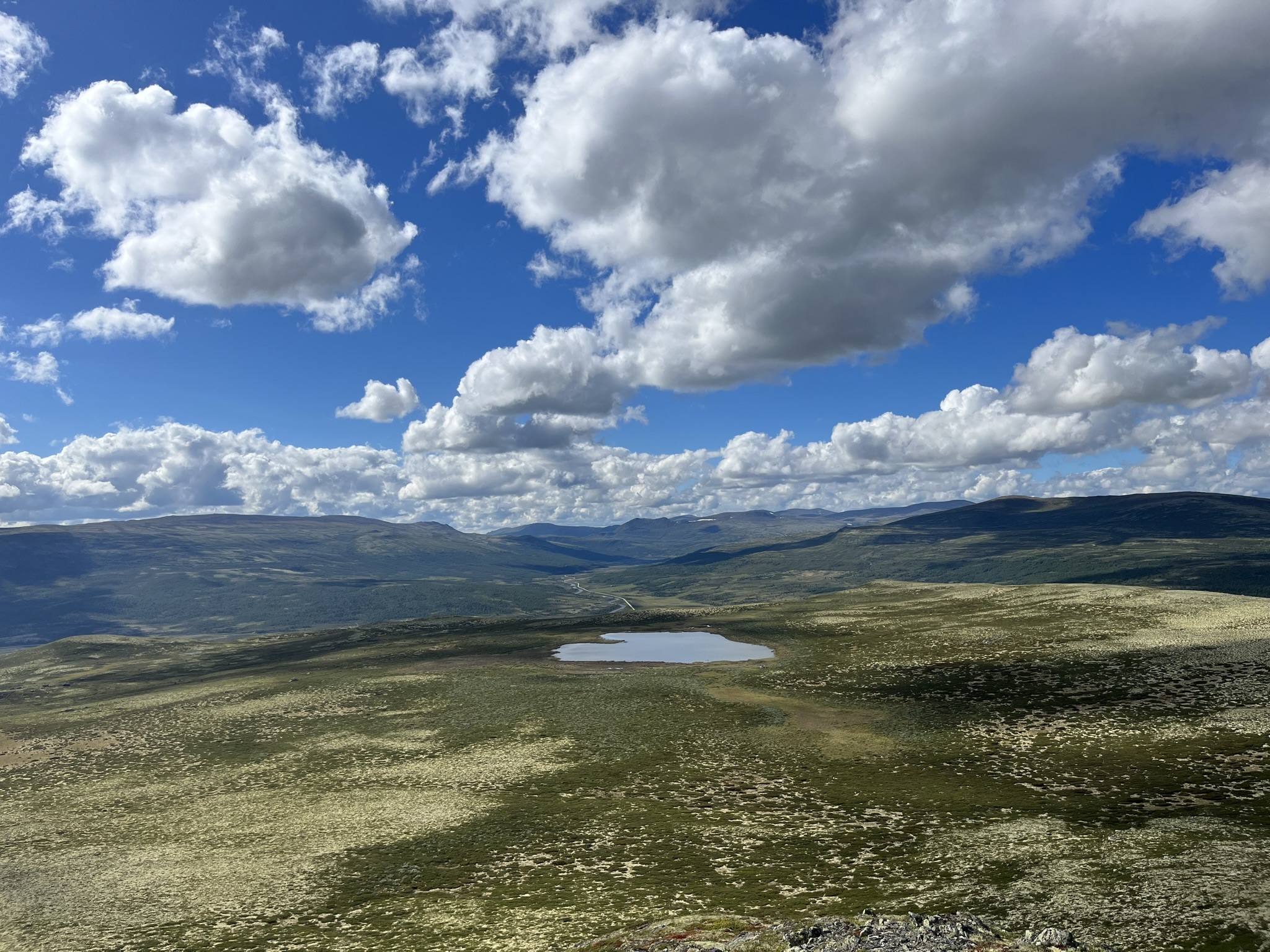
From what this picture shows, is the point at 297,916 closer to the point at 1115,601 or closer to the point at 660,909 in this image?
the point at 660,909

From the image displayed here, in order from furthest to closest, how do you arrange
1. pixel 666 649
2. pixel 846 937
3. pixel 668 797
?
pixel 666 649 → pixel 668 797 → pixel 846 937

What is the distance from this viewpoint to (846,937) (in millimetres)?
20438

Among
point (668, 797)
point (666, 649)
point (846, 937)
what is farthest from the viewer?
point (666, 649)

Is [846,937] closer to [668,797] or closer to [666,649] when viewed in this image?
[668,797]

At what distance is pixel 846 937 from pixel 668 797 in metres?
24.6

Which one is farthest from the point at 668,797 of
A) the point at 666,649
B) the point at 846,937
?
the point at 666,649

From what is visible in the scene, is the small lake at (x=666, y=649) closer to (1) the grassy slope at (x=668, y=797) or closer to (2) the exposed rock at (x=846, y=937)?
(1) the grassy slope at (x=668, y=797)

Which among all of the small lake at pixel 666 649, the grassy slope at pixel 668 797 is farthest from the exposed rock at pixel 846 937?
the small lake at pixel 666 649

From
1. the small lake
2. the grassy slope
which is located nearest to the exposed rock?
the grassy slope

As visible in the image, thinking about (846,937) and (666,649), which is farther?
(666,649)

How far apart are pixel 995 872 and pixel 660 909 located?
14.0m

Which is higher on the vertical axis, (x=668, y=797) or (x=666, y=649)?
(x=668, y=797)

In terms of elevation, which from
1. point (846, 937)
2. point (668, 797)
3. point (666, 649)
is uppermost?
point (846, 937)

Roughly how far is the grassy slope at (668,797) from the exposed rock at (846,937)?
261cm
